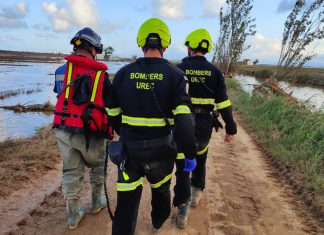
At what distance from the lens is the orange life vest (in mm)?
3805

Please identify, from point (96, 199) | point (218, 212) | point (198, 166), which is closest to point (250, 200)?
point (218, 212)

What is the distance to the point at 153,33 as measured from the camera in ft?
10.4

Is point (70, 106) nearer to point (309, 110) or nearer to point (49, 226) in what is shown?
point (49, 226)

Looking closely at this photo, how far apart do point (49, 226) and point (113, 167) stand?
2.31 meters

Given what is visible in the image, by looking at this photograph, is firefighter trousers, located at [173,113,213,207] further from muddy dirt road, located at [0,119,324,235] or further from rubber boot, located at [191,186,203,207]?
muddy dirt road, located at [0,119,324,235]

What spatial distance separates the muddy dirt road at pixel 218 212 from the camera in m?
4.16

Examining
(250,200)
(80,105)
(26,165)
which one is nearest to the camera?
(80,105)

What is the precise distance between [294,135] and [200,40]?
15.7 feet

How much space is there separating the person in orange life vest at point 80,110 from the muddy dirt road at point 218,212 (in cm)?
44

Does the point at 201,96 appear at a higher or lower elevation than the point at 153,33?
lower

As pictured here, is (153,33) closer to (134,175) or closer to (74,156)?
(134,175)

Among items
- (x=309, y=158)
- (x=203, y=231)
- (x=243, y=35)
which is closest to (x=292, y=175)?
(x=309, y=158)

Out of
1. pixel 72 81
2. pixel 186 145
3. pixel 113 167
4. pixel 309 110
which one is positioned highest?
pixel 72 81

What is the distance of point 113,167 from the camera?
6363 mm
